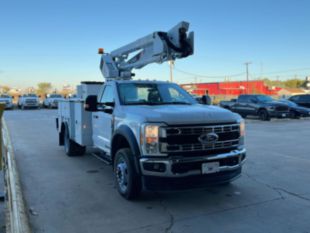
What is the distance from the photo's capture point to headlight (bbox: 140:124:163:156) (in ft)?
14.0

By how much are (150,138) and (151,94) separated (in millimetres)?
1773

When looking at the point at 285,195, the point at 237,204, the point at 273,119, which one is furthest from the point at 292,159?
the point at 273,119

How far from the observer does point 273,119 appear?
2091 cm

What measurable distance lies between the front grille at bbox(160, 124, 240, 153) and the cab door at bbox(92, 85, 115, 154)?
65.3 inches

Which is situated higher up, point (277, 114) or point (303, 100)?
point (303, 100)

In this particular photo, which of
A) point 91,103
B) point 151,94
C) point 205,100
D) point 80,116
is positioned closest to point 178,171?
point 151,94

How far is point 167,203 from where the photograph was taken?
15.7 feet

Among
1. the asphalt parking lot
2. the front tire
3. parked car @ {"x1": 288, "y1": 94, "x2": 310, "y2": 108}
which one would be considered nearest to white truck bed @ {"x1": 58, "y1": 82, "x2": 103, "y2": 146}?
the asphalt parking lot

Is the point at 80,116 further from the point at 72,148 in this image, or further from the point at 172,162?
the point at 172,162

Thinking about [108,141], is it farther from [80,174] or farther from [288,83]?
[288,83]

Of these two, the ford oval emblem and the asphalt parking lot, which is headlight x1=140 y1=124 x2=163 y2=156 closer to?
the ford oval emblem

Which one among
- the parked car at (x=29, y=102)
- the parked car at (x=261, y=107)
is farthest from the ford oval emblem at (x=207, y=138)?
the parked car at (x=29, y=102)

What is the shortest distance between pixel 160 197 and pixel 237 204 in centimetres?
124

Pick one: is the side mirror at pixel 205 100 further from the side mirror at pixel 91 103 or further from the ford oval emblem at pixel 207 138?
the side mirror at pixel 91 103
